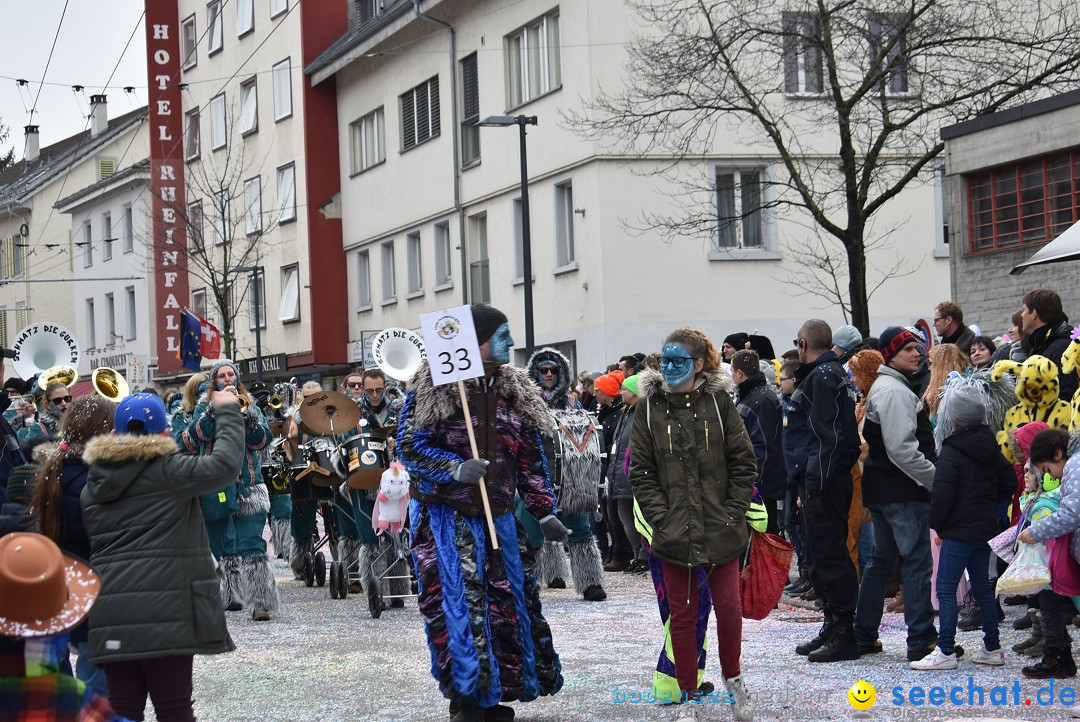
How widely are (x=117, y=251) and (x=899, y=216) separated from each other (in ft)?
114

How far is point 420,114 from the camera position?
3409cm

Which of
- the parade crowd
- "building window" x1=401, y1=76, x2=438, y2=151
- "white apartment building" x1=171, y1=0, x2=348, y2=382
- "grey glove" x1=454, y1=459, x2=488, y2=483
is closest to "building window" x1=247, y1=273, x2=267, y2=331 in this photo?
"white apartment building" x1=171, y1=0, x2=348, y2=382

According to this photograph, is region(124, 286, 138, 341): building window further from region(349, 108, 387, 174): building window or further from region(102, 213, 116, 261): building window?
region(349, 108, 387, 174): building window

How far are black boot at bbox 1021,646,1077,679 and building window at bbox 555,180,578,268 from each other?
66.5ft

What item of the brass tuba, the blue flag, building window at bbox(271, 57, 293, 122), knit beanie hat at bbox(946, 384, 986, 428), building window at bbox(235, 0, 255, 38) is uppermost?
building window at bbox(235, 0, 255, 38)

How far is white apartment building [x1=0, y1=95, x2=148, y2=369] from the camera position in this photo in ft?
196

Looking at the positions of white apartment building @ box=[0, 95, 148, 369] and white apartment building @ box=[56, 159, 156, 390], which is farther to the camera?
white apartment building @ box=[0, 95, 148, 369]

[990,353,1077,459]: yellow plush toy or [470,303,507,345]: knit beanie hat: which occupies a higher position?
[470,303,507,345]: knit beanie hat

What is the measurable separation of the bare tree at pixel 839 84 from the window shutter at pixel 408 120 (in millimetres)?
7942

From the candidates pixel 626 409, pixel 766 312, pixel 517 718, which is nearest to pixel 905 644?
pixel 517 718

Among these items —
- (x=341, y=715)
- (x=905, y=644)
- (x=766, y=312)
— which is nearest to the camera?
(x=341, y=715)

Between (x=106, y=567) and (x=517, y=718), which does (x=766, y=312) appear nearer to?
(x=517, y=718)

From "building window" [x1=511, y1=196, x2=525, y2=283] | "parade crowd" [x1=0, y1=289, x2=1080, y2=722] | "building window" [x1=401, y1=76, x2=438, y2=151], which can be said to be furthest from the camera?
"building window" [x1=401, y1=76, x2=438, y2=151]

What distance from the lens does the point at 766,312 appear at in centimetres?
2748
